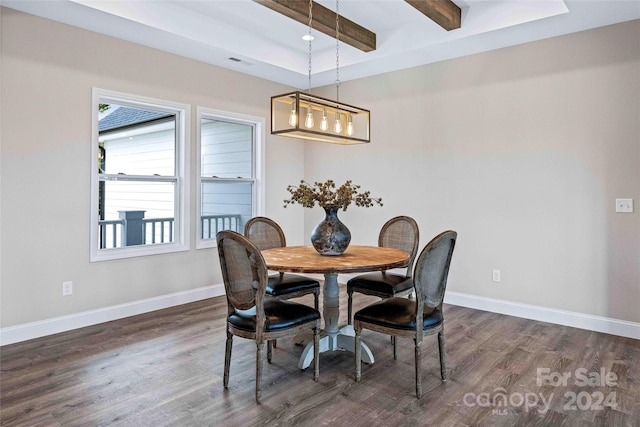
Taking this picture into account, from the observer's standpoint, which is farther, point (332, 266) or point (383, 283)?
point (383, 283)

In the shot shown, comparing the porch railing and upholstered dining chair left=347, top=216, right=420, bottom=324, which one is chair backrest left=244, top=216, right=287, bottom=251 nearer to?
upholstered dining chair left=347, top=216, right=420, bottom=324

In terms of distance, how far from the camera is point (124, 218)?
434 centimetres

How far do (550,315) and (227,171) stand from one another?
3.92 metres

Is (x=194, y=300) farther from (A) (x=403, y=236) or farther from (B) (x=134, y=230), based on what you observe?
(A) (x=403, y=236)

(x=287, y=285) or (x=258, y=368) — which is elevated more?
(x=287, y=285)

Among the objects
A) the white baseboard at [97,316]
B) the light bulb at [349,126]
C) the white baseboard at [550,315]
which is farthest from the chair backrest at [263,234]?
the white baseboard at [550,315]

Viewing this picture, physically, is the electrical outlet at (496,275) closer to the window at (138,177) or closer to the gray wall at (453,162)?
the gray wall at (453,162)

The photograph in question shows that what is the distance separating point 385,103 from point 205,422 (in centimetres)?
416

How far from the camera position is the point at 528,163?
423cm

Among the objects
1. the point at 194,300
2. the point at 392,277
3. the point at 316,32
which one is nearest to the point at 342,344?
the point at 392,277

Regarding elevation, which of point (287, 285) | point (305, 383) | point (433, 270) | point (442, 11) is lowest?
point (305, 383)

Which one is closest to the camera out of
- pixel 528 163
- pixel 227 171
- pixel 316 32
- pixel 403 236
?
pixel 403 236

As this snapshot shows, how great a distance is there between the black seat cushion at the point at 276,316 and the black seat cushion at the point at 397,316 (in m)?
0.35

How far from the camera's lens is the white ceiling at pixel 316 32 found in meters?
3.55
